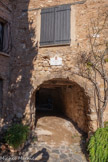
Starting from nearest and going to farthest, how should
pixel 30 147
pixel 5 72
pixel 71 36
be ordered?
1. pixel 30 147
2. pixel 71 36
3. pixel 5 72

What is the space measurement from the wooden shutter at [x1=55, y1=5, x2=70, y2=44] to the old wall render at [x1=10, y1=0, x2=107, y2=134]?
250mm

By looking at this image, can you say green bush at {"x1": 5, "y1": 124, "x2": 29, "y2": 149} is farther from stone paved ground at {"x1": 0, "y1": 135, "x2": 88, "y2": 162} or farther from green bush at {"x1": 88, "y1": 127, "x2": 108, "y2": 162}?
green bush at {"x1": 88, "y1": 127, "x2": 108, "y2": 162}

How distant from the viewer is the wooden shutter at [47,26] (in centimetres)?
507

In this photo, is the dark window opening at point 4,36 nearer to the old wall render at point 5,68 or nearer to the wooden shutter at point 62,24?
the old wall render at point 5,68

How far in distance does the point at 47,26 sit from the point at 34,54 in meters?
1.35

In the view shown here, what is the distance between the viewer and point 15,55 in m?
5.40

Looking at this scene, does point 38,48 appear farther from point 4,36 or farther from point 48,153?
point 48,153

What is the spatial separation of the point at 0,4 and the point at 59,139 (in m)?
6.38

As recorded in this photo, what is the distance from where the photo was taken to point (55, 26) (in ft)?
16.6

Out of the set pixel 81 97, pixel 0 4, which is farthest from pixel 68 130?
pixel 0 4

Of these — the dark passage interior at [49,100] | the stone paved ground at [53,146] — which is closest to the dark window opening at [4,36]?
the stone paved ground at [53,146]

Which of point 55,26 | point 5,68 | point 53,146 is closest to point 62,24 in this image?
point 55,26

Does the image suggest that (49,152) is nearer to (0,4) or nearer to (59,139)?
(59,139)

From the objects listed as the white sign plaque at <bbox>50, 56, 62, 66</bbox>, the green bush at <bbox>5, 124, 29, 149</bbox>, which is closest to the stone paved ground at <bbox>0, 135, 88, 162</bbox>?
the green bush at <bbox>5, 124, 29, 149</bbox>
